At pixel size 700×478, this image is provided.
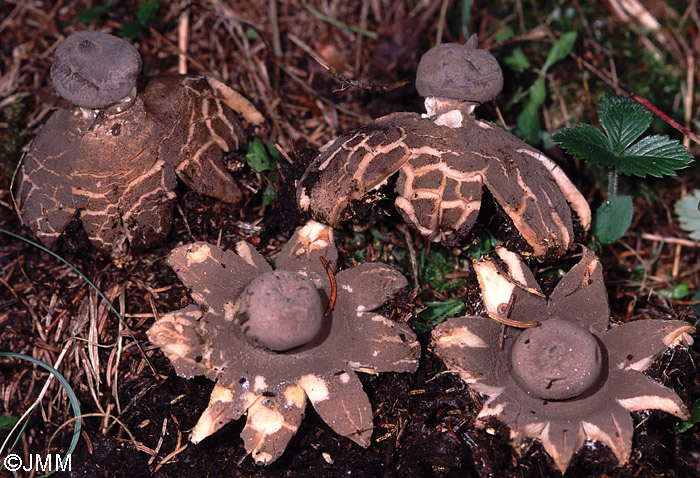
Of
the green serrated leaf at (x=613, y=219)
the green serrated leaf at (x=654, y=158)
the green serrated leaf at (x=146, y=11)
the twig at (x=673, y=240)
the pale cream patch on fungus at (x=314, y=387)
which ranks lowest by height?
the twig at (x=673, y=240)

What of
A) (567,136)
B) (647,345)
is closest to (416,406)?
(647,345)

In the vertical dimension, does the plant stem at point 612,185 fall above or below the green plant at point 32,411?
above

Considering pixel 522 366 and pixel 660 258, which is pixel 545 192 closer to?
pixel 522 366

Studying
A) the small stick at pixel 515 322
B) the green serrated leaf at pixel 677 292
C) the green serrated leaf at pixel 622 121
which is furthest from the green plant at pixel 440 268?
the green serrated leaf at pixel 677 292

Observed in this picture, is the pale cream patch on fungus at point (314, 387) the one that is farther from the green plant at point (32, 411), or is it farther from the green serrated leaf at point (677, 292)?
the green serrated leaf at point (677, 292)

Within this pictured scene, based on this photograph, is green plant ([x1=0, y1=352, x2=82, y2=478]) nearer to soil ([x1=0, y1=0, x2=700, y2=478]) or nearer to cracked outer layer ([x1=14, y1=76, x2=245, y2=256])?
soil ([x1=0, y1=0, x2=700, y2=478])

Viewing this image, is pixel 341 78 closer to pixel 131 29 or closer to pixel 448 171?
pixel 448 171
